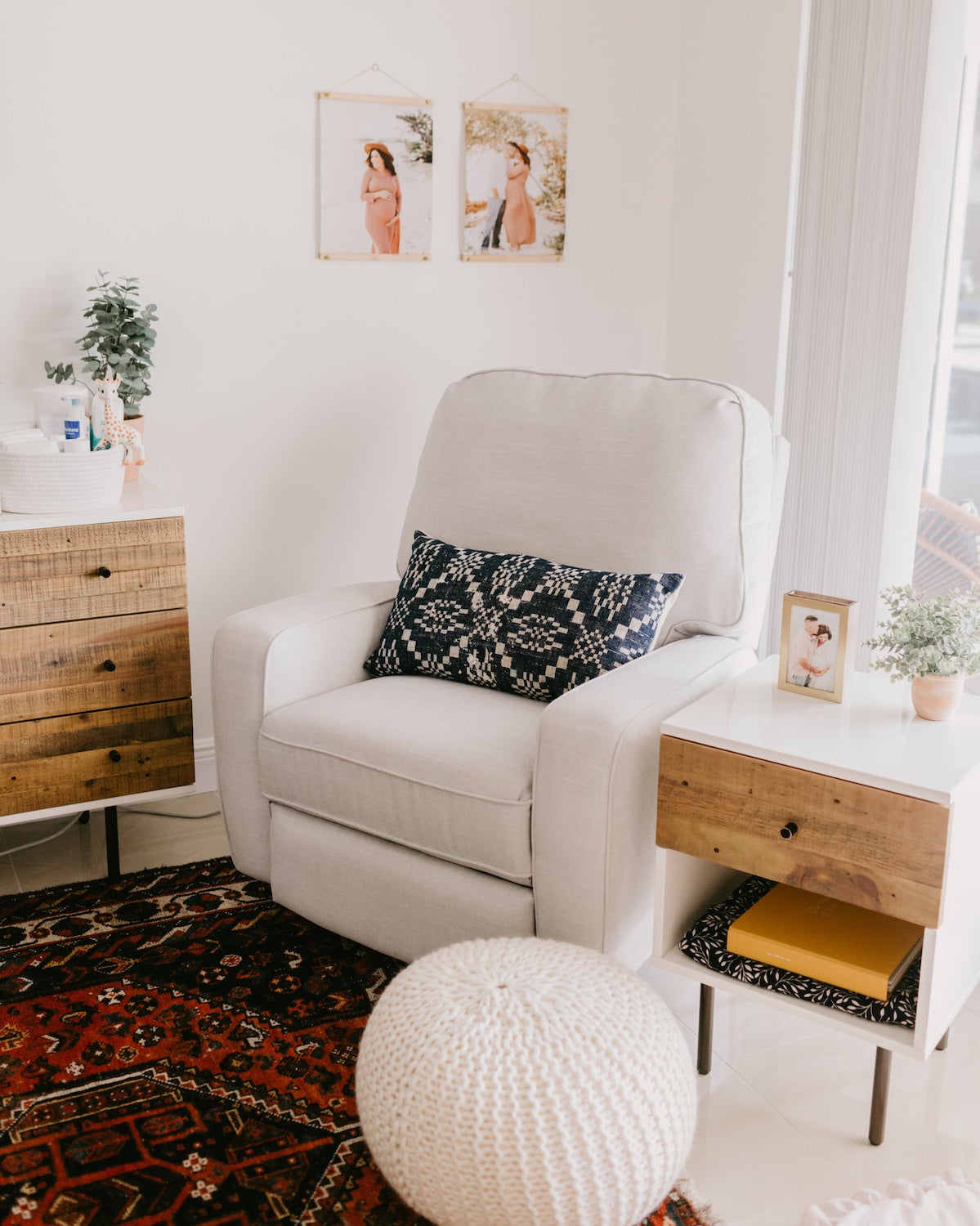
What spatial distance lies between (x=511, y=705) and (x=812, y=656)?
1.78ft

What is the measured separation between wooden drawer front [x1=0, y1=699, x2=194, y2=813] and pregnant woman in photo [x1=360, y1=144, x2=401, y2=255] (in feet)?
3.98

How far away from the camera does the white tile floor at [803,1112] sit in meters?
1.63

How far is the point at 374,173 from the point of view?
279cm

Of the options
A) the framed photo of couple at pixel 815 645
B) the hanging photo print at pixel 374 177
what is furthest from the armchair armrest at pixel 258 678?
the hanging photo print at pixel 374 177

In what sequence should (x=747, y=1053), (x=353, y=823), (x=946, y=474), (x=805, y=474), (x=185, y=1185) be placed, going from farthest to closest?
1. (x=805, y=474)
2. (x=946, y=474)
3. (x=353, y=823)
4. (x=747, y=1053)
5. (x=185, y=1185)

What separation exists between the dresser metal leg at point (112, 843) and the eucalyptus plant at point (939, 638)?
149 cm

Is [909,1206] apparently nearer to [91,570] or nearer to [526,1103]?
[526,1103]

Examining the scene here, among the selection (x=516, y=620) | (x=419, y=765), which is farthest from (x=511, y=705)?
(x=419, y=765)

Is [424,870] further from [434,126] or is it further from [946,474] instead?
[434,126]

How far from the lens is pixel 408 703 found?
2.13m

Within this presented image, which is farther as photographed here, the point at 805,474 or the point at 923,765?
the point at 805,474

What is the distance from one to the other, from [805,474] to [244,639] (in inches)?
55.1

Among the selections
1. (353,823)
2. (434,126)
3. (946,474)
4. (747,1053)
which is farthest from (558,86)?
(747,1053)

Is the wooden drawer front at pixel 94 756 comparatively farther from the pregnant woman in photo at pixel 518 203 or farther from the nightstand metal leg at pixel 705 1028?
the pregnant woman in photo at pixel 518 203
